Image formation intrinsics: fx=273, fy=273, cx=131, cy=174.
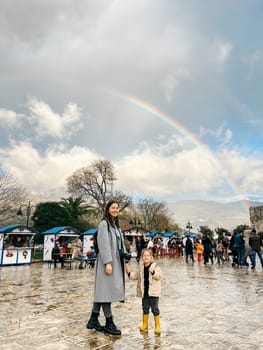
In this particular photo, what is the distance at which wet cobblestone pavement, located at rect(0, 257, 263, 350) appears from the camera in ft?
11.3

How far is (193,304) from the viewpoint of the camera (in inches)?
227

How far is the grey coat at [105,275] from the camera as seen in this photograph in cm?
365

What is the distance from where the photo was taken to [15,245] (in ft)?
53.7

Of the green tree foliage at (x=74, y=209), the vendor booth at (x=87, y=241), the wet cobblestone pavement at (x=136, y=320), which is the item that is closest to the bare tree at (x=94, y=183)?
the green tree foliage at (x=74, y=209)

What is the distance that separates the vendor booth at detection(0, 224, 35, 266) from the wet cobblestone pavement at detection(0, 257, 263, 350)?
28.3 feet

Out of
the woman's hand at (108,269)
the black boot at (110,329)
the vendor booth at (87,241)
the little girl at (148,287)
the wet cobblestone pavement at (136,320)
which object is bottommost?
the wet cobblestone pavement at (136,320)

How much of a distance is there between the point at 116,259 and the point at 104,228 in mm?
467

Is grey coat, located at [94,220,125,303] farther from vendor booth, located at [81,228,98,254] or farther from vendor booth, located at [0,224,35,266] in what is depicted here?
vendor booth, located at [81,228,98,254]

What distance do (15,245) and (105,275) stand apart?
1455 centimetres

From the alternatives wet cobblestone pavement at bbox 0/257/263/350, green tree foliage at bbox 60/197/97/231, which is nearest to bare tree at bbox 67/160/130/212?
green tree foliage at bbox 60/197/97/231

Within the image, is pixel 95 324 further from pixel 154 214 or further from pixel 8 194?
pixel 154 214

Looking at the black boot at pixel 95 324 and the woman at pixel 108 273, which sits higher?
the woman at pixel 108 273

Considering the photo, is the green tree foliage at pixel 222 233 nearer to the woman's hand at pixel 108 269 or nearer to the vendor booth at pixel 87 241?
the vendor booth at pixel 87 241

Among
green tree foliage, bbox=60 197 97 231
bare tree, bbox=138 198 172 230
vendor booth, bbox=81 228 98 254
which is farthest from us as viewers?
bare tree, bbox=138 198 172 230
